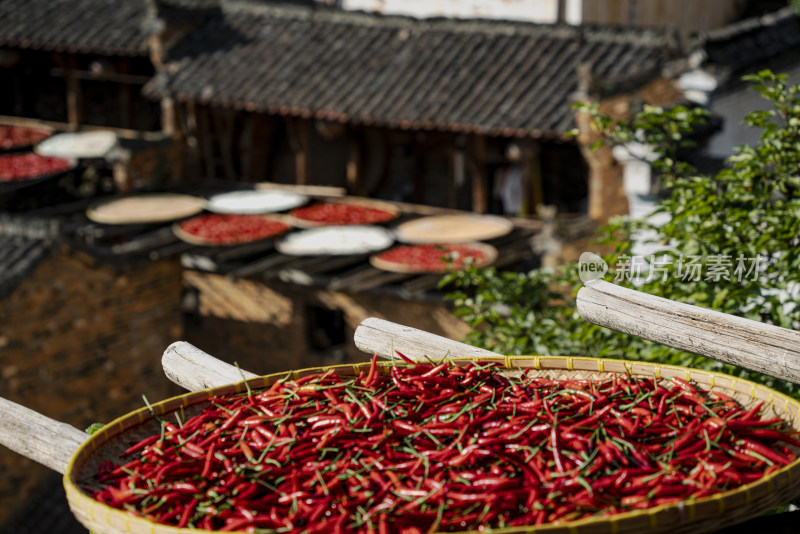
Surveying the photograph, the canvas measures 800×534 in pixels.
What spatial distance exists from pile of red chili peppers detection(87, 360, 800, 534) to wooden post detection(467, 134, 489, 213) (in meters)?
11.2

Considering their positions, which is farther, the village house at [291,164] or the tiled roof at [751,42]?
the village house at [291,164]

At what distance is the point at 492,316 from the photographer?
20.7 feet

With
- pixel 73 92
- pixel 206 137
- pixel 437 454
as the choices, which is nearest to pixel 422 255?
pixel 206 137

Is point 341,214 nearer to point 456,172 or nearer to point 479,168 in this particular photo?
point 456,172

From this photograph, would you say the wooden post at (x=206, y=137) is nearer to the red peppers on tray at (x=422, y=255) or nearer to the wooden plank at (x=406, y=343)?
the red peppers on tray at (x=422, y=255)

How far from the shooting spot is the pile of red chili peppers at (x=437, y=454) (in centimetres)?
300

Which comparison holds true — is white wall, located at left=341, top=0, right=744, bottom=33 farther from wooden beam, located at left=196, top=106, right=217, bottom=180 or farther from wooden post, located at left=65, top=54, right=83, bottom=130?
wooden post, located at left=65, top=54, right=83, bottom=130

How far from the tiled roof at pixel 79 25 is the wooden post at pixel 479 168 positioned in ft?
18.7

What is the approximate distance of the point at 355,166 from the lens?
627 inches

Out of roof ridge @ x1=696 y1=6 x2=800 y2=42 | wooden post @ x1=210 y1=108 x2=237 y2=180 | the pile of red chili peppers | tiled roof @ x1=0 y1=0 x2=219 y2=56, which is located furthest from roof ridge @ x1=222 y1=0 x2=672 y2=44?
the pile of red chili peppers

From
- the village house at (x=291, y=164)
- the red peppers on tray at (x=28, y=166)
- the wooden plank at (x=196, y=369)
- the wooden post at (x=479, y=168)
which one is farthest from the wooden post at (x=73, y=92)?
the wooden plank at (x=196, y=369)

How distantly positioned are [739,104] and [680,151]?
11.9 ft

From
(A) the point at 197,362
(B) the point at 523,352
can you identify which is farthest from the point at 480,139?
(A) the point at 197,362

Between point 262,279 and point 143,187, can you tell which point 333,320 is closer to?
point 262,279
